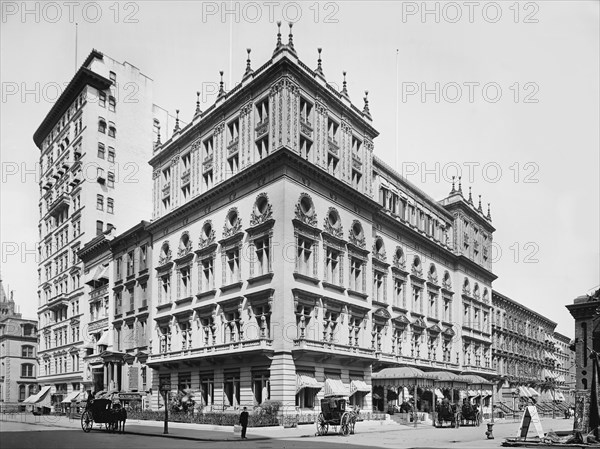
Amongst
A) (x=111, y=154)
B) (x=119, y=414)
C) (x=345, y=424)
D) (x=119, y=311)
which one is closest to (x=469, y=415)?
(x=345, y=424)

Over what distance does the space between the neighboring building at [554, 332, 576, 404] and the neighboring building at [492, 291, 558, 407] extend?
10474mm

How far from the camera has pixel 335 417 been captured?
34250mm

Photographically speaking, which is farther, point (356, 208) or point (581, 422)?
point (356, 208)

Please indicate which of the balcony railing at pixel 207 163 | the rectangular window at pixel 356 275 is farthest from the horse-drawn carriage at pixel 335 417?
the balcony railing at pixel 207 163

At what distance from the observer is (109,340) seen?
205 ft

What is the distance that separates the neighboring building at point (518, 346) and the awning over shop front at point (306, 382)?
40.2 m

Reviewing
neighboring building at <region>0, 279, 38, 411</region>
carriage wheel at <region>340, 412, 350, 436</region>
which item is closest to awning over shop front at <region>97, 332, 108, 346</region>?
carriage wheel at <region>340, 412, 350, 436</region>

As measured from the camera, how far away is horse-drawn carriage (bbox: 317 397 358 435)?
110ft

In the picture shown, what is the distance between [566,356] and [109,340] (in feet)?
355

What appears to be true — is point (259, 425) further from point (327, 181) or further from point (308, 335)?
point (327, 181)

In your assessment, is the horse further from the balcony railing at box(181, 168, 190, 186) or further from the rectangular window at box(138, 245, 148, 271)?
the rectangular window at box(138, 245, 148, 271)

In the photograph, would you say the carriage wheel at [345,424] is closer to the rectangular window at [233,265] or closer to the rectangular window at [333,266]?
the rectangular window at [333,266]

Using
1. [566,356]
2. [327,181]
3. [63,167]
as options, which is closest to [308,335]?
[327,181]

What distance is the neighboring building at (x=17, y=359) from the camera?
93750 millimetres
